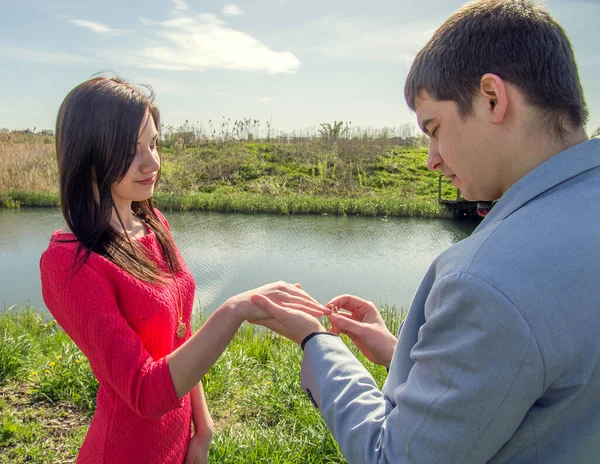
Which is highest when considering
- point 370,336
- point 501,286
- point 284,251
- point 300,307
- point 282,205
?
point 501,286

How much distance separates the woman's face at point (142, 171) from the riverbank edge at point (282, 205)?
563 inches

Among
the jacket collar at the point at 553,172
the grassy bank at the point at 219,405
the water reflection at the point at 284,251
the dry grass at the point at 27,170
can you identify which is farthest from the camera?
the dry grass at the point at 27,170

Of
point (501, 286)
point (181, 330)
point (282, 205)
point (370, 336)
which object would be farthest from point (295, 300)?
point (282, 205)

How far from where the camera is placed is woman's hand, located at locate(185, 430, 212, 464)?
171 centimetres

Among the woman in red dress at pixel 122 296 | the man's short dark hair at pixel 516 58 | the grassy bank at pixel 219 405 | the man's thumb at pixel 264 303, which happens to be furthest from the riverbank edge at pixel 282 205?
the man's short dark hair at pixel 516 58

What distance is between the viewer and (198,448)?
1.73 metres

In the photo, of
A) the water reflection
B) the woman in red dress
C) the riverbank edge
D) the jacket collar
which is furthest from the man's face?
the riverbank edge

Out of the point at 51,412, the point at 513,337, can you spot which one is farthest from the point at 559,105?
the point at 51,412

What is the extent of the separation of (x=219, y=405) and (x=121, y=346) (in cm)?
242

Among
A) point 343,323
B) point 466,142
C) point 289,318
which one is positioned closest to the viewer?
point 466,142

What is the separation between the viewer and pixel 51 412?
3445mm

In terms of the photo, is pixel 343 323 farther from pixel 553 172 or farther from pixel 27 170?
pixel 27 170

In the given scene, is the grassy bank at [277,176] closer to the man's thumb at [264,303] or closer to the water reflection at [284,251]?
the water reflection at [284,251]

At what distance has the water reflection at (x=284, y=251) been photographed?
852cm
